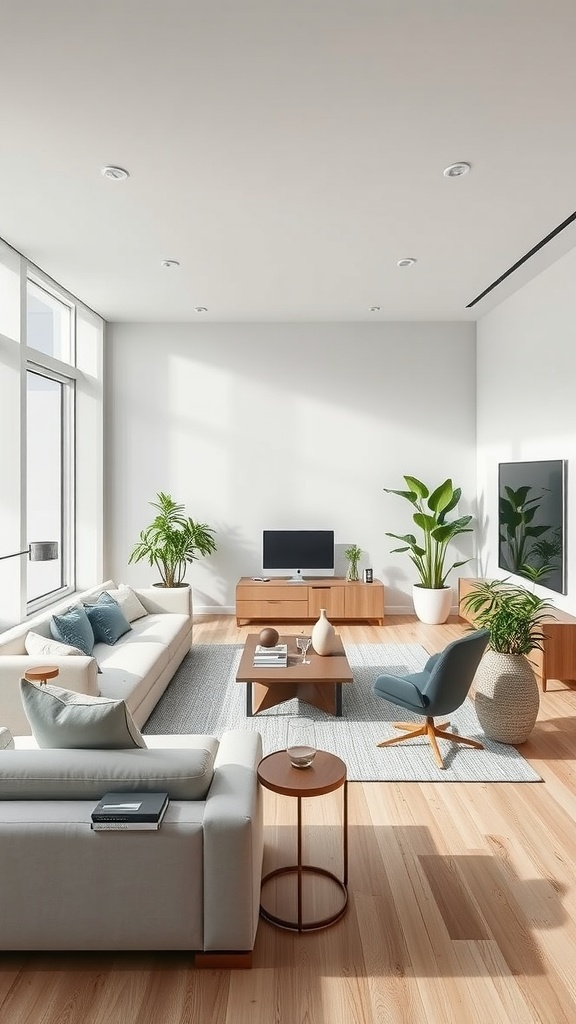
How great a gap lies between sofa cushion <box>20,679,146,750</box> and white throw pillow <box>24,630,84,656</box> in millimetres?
1412

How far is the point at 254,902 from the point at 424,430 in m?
5.81

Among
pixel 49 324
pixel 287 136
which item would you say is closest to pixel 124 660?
pixel 287 136

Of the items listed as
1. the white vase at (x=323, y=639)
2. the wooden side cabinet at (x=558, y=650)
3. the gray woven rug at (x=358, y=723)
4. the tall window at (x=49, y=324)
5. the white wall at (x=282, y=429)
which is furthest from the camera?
the white wall at (x=282, y=429)

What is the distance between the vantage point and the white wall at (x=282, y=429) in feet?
23.4

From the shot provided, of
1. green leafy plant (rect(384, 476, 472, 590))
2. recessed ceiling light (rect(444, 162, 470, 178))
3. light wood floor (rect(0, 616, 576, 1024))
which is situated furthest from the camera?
green leafy plant (rect(384, 476, 472, 590))

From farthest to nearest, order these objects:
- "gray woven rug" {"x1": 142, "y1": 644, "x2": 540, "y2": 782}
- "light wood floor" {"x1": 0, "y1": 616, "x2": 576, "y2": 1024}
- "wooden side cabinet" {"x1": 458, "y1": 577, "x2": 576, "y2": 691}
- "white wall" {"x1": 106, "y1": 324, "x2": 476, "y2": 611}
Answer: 1. "white wall" {"x1": 106, "y1": 324, "x2": 476, "y2": 611}
2. "wooden side cabinet" {"x1": 458, "y1": 577, "x2": 576, "y2": 691}
3. "gray woven rug" {"x1": 142, "y1": 644, "x2": 540, "y2": 782}
4. "light wood floor" {"x1": 0, "y1": 616, "x2": 576, "y2": 1024}

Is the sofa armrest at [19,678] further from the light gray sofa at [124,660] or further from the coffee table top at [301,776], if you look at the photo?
the coffee table top at [301,776]

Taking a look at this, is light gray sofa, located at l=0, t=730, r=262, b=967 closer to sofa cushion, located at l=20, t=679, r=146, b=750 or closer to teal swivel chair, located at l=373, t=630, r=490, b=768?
sofa cushion, located at l=20, t=679, r=146, b=750

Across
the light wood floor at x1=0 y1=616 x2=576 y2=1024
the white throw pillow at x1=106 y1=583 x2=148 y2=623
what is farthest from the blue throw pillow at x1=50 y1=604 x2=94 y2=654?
the light wood floor at x1=0 y1=616 x2=576 y2=1024

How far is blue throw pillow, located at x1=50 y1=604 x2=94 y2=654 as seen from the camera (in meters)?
4.00

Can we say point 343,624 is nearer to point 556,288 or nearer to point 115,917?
point 556,288

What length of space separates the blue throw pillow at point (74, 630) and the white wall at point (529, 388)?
3481 millimetres

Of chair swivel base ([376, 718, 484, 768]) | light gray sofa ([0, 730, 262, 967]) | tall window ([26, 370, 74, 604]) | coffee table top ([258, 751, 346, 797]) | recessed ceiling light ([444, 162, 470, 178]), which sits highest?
recessed ceiling light ([444, 162, 470, 178])

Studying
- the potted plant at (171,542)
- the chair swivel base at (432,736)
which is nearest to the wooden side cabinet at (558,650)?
the chair swivel base at (432,736)
